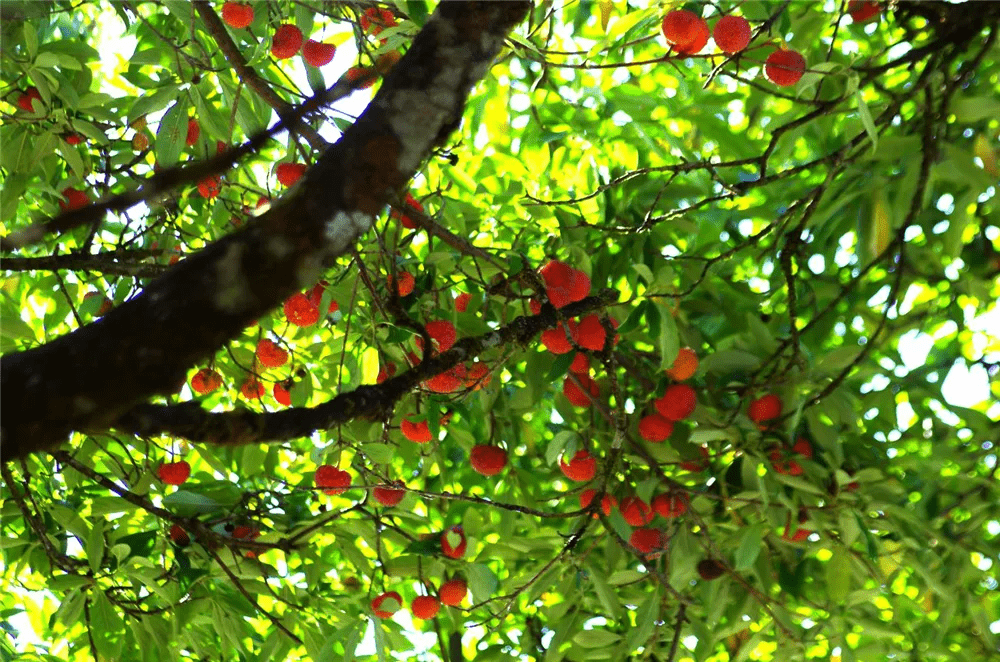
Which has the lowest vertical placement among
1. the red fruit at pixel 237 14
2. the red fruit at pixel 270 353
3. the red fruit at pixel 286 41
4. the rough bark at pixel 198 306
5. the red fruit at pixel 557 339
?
the rough bark at pixel 198 306

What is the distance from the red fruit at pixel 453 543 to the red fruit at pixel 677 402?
0.61 meters

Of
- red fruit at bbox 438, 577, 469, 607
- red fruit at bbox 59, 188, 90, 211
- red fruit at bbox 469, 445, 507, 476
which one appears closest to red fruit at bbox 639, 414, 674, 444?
red fruit at bbox 469, 445, 507, 476

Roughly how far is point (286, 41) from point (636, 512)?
1466mm

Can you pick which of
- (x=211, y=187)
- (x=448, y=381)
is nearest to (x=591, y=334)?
(x=448, y=381)

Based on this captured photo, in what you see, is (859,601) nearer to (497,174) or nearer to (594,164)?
(594,164)

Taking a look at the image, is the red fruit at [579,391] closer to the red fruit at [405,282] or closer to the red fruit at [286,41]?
the red fruit at [405,282]

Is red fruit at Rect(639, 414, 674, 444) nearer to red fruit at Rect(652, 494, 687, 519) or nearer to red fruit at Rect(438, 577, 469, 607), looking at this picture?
red fruit at Rect(652, 494, 687, 519)

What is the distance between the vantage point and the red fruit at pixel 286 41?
231 cm

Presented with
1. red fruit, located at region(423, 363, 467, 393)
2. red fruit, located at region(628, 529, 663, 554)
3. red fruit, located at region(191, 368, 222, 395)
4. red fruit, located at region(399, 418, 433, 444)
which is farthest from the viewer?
red fruit, located at region(191, 368, 222, 395)

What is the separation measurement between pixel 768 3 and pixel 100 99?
70.9 inches

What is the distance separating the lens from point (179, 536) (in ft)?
8.45

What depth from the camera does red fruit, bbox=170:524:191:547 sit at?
255 cm

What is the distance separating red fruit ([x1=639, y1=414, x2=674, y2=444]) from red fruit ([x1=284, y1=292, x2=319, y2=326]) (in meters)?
0.88

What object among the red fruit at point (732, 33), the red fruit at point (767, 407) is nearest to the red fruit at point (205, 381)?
the red fruit at point (767, 407)
